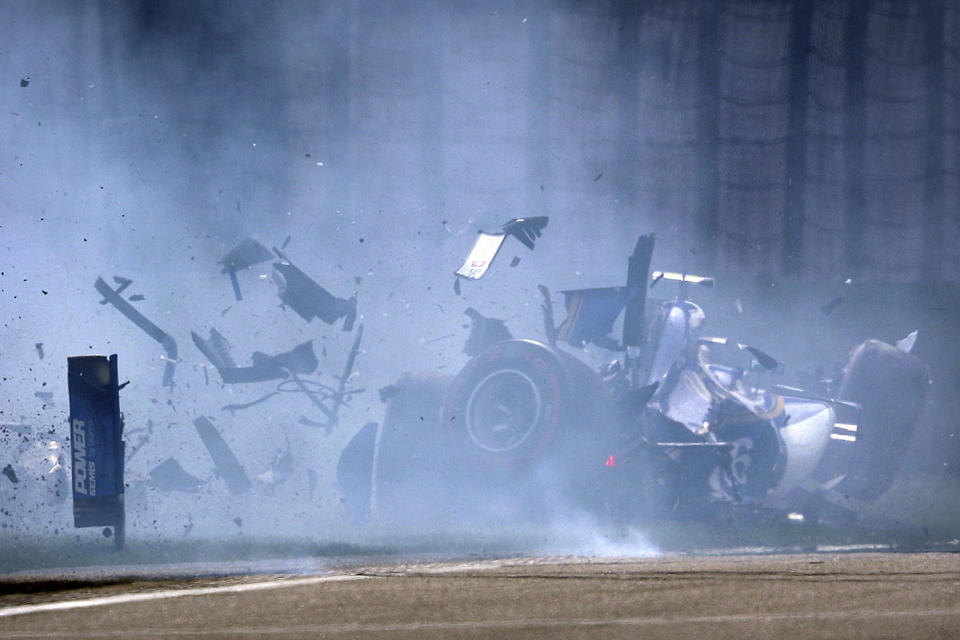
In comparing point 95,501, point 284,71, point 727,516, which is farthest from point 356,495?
point 284,71

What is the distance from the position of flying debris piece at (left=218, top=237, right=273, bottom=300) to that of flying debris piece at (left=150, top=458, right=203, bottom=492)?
149cm

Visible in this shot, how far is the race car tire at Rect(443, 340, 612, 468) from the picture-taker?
7.05m

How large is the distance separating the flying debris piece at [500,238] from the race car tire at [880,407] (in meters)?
2.34

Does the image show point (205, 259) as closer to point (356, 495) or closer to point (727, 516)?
point (356, 495)

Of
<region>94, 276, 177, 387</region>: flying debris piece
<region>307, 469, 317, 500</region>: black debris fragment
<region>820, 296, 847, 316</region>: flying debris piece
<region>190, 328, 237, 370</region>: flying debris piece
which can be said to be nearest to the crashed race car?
<region>307, 469, 317, 500</region>: black debris fragment

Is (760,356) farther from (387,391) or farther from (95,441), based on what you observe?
(95,441)

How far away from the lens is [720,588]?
197 inches

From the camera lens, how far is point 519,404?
722 centimetres

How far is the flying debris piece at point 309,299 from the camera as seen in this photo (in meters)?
8.59

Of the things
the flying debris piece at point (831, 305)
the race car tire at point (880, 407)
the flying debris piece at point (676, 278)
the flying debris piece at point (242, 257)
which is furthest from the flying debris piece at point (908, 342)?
the flying debris piece at point (242, 257)

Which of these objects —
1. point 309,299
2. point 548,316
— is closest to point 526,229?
point 548,316

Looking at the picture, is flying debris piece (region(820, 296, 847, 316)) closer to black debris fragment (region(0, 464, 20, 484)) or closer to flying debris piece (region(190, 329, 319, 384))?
flying debris piece (region(190, 329, 319, 384))

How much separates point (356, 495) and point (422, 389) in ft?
2.72

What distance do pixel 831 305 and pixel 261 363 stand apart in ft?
13.5
